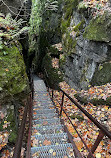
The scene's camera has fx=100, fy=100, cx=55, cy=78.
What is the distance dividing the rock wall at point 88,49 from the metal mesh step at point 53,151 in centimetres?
391

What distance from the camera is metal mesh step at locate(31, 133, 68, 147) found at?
9.22 ft

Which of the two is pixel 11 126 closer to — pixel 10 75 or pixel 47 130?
pixel 47 130

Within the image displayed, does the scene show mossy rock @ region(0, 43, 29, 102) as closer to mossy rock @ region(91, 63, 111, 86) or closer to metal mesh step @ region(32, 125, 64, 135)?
metal mesh step @ region(32, 125, 64, 135)

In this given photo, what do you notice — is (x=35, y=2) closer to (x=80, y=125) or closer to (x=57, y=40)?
(x=57, y=40)

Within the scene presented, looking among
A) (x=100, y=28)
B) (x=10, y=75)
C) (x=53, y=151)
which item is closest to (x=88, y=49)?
(x=100, y=28)

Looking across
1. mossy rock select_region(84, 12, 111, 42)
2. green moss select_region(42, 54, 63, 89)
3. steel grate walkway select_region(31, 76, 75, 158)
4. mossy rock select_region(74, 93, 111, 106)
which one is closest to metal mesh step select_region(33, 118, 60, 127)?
steel grate walkway select_region(31, 76, 75, 158)

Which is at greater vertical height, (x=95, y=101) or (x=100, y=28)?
(x=100, y=28)

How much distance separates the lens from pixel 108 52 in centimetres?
503

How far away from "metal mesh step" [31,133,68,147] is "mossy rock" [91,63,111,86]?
3.53 meters

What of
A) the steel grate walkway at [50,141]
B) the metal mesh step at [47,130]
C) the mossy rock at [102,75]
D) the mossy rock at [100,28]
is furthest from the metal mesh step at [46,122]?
the mossy rock at [100,28]

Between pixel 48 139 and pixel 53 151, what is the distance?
482 millimetres

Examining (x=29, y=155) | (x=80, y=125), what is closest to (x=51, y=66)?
(x=80, y=125)

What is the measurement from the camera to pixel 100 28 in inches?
206

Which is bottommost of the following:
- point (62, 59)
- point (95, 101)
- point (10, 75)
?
point (95, 101)
